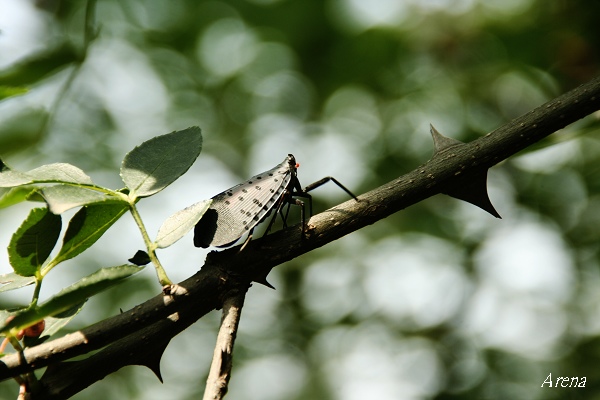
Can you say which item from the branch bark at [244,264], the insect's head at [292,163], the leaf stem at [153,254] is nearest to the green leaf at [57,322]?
the branch bark at [244,264]

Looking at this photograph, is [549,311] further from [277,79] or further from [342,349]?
[277,79]

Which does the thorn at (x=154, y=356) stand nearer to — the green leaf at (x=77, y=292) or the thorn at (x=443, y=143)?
the green leaf at (x=77, y=292)

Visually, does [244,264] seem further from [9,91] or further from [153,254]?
[9,91]

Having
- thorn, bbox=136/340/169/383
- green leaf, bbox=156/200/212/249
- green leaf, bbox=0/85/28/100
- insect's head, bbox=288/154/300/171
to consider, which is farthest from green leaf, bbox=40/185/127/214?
insect's head, bbox=288/154/300/171

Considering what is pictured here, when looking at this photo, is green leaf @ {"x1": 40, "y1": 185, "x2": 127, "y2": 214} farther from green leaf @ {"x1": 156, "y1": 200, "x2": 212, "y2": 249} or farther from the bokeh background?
the bokeh background

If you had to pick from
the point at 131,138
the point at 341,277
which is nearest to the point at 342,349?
the point at 341,277

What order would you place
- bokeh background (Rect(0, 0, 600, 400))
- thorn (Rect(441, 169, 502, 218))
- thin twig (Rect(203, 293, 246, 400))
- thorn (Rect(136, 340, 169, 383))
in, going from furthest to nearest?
bokeh background (Rect(0, 0, 600, 400)) → thorn (Rect(441, 169, 502, 218)) → thorn (Rect(136, 340, 169, 383)) → thin twig (Rect(203, 293, 246, 400))

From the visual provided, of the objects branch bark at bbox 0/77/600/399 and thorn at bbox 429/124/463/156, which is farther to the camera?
thorn at bbox 429/124/463/156
